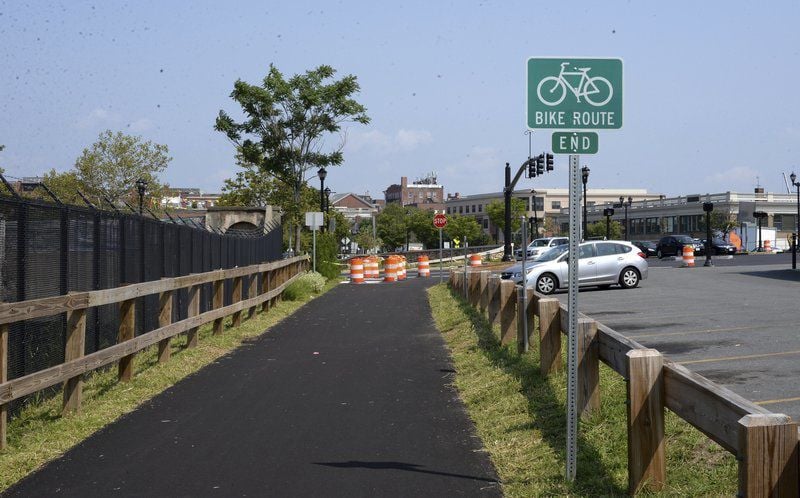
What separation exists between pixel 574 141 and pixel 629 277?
20.9 m

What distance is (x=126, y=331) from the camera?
35.6 feet

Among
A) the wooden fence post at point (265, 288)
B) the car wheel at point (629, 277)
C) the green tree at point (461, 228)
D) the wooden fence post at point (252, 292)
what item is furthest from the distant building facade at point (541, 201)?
the wooden fence post at point (252, 292)

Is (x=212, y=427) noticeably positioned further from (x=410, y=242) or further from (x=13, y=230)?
(x=410, y=242)

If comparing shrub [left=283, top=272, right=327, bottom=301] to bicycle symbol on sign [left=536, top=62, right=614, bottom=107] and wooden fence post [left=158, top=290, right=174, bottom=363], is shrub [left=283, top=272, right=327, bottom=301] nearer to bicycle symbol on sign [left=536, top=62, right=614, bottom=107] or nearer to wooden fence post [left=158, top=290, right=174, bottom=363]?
wooden fence post [left=158, top=290, right=174, bottom=363]

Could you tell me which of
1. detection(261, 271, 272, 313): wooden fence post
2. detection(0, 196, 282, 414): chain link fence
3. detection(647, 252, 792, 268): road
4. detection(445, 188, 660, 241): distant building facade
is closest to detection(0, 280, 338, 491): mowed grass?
detection(0, 196, 282, 414): chain link fence

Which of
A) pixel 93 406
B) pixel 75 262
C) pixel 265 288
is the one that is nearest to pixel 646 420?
pixel 93 406

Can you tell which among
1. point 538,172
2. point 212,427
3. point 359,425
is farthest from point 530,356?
point 538,172

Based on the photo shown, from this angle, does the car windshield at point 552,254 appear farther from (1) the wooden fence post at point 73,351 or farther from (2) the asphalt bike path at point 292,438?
(1) the wooden fence post at point 73,351

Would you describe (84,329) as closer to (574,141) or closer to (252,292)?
(574,141)

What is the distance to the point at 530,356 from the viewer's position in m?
11.7

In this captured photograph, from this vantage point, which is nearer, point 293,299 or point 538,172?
point 293,299

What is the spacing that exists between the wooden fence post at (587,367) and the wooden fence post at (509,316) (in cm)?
539

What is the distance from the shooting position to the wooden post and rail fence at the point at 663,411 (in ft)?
12.6

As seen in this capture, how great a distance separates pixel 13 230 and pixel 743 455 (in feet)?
23.2
